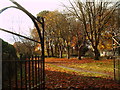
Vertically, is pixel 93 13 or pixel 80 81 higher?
pixel 93 13

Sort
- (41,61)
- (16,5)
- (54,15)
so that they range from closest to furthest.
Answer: (16,5) → (41,61) → (54,15)

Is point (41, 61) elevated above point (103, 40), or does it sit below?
below

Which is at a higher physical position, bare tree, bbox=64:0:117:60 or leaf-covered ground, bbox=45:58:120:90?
bare tree, bbox=64:0:117:60

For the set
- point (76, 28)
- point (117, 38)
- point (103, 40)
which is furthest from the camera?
point (103, 40)

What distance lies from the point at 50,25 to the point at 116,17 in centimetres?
1475

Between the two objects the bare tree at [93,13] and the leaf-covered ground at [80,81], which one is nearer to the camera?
the leaf-covered ground at [80,81]

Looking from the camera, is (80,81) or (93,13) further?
(93,13)

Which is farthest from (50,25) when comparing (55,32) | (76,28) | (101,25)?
(101,25)

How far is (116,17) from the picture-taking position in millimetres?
22453

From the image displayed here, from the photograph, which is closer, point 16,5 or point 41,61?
point 16,5

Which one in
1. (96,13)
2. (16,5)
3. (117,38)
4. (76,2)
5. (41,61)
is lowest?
(41,61)

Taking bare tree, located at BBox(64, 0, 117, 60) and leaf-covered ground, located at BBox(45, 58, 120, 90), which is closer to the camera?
leaf-covered ground, located at BBox(45, 58, 120, 90)

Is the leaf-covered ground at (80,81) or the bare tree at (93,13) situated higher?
the bare tree at (93,13)

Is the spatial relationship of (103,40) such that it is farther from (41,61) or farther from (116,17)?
(41,61)
